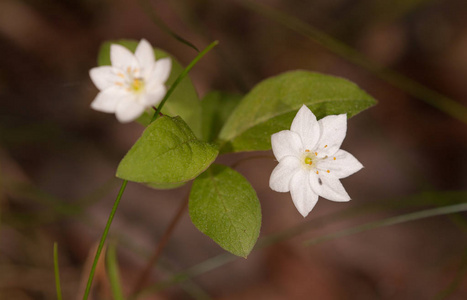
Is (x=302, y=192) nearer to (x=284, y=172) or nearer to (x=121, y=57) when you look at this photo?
(x=284, y=172)

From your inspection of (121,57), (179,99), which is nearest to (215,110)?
(179,99)

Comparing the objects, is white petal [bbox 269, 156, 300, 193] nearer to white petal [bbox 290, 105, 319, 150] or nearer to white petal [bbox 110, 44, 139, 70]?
white petal [bbox 290, 105, 319, 150]

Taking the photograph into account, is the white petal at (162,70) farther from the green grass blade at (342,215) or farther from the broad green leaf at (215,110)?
the green grass blade at (342,215)

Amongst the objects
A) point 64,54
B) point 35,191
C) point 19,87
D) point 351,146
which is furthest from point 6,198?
point 351,146

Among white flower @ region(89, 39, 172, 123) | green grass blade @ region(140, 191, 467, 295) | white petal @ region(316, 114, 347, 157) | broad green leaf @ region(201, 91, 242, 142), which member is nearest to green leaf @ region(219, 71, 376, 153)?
white petal @ region(316, 114, 347, 157)

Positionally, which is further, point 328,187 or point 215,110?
point 215,110

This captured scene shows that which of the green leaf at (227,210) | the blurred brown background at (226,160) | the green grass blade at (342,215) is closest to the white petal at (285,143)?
the green leaf at (227,210)

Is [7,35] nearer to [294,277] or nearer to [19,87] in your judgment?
[19,87]
